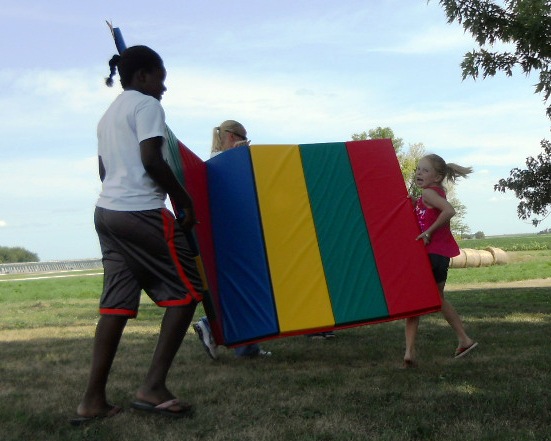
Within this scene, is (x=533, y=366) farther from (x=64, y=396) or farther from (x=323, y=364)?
(x=64, y=396)

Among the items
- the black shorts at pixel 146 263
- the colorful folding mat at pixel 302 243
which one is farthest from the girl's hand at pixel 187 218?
the colorful folding mat at pixel 302 243

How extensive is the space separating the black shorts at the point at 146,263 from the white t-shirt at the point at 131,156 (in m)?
0.06

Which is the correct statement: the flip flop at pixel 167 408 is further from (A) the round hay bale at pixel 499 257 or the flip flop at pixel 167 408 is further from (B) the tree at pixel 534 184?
(A) the round hay bale at pixel 499 257

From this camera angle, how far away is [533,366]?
4.90m

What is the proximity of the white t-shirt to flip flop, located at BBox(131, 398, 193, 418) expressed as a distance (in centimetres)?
105

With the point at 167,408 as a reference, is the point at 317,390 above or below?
below

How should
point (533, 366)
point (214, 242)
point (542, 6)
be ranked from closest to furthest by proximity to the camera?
1. point (533, 366)
2. point (214, 242)
3. point (542, 6)

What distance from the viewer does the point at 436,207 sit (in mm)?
5477

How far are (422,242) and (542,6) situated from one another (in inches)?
213

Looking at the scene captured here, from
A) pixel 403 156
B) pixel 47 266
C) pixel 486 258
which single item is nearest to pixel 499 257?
pixel 486 258

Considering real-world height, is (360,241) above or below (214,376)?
above

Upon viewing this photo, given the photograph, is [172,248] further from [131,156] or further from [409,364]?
[409,364]

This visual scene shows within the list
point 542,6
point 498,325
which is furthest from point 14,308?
point 542,6

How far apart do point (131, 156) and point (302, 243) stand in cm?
173
